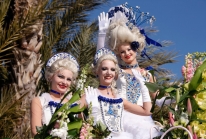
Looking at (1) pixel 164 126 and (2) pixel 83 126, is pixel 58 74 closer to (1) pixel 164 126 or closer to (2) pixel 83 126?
(2) pixel 83 126

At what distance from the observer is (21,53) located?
23.2 feet

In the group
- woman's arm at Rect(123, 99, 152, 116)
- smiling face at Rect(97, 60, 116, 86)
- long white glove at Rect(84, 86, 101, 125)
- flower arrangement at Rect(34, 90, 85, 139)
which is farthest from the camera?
woman's arm at Rect(123, 99, 152, 116)

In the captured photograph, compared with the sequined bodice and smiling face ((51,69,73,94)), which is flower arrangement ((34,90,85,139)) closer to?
smiling face ((51,69,73,94))

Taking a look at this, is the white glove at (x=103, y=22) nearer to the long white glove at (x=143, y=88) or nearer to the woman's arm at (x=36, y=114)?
the long white glove at (x=143, y=88)

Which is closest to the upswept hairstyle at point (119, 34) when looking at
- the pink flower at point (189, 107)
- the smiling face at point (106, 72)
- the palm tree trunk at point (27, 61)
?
the smiling face at point (106, 72)

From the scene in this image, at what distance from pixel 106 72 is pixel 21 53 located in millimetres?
3475

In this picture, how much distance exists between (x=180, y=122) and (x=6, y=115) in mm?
4867

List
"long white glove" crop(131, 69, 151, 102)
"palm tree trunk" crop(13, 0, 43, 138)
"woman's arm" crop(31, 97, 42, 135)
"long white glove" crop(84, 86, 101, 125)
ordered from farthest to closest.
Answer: "palm tree trunk" crop(13, 0, 43, 138)
"long white glove" crop(131, 69, 151, 102)
"long white glove" crop(84, 86, 101, 125)
"woman's arm" crop(31, 97, 42, 135)

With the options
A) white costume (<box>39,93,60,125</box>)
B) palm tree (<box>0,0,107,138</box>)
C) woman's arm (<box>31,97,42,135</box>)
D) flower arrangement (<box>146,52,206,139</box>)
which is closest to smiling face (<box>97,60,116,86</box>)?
white costume (<box>39,93,60,125</box>)

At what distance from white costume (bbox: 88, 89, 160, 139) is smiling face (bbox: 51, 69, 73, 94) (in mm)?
348

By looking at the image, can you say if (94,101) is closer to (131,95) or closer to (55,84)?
(55,84)

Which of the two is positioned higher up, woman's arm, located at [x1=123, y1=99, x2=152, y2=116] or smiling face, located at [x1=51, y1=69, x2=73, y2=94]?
smiling face, located at [x1=51, y1=69, x2=73, y2=94]

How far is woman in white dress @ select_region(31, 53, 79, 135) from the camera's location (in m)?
3.51

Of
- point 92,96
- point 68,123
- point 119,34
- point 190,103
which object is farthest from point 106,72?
point 190,103
